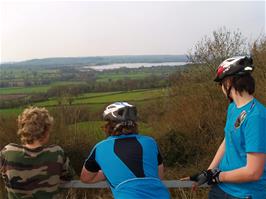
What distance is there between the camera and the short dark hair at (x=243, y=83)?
8.08 feet

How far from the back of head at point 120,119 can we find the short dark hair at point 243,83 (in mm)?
679

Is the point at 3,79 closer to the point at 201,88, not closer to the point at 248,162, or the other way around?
the point at 201,88

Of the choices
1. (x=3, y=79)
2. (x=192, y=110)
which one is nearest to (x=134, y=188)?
(x=192, y=110)

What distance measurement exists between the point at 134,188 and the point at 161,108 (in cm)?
1321

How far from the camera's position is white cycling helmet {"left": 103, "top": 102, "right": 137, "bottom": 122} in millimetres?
2713

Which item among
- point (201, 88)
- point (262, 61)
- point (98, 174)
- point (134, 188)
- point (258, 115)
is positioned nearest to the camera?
point (258, 115)

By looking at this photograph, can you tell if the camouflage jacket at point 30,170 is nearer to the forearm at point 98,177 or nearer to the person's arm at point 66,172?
the person's arm at point 66,172

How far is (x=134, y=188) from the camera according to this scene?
97.2 inches

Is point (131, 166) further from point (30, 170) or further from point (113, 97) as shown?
point (113, 97)

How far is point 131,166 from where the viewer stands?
2.51 metres

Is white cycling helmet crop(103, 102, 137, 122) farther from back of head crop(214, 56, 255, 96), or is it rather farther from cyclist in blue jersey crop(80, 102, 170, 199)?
back of head crop(214, 56, 255, 96)

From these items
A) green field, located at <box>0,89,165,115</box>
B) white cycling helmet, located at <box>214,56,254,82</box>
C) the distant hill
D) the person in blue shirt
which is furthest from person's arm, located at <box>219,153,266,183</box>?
the distant hill

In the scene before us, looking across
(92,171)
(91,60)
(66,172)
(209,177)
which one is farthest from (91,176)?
(91,60)

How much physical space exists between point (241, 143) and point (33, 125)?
136 cm
